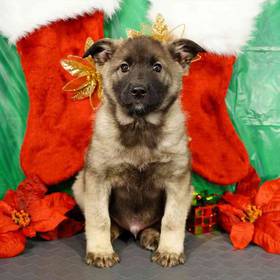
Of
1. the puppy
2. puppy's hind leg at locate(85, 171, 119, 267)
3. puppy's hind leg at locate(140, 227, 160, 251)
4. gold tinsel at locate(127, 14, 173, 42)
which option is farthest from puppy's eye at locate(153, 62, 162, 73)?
puppy's hind leg at locate(140, 227, 160, 251)

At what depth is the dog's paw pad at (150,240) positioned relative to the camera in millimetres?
2854

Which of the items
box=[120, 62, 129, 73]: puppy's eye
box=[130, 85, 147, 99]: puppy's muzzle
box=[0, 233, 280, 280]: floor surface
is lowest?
box=[0, 233, 280, 280]: floor surface

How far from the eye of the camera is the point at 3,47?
3.16 m

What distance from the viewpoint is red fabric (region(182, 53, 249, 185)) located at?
10.6ft

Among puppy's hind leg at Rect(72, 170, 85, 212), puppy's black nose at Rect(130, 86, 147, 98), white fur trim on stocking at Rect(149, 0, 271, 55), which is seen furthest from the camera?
white fur trim on stocking at Rect(149, 0, 271, 55)

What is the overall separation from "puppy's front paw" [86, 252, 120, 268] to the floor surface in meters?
0.03

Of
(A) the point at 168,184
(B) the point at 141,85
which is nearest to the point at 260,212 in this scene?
(A) the point at 168,184

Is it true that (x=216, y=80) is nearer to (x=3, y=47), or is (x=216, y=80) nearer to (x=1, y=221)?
(x=3, y=47)

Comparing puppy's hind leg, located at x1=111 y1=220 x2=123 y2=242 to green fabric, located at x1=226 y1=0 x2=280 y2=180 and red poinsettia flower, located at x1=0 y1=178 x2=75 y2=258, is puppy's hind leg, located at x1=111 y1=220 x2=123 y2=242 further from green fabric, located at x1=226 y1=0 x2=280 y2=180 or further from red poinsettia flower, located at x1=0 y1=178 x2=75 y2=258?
green fabric, located at x1=226 y1=0 x2=280 y2=180

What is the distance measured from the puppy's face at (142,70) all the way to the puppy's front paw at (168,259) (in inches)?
27.6

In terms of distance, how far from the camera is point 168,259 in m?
2.64

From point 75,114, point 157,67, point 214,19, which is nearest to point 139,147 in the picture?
point 157,67

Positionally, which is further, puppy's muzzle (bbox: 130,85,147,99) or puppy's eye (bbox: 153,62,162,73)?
puppy's eye (bbox: 153,62,162,73)

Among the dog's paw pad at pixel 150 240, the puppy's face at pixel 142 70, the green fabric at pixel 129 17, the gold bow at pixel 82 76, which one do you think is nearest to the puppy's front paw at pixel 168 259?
the dog's paw pad at pixel 150 240
